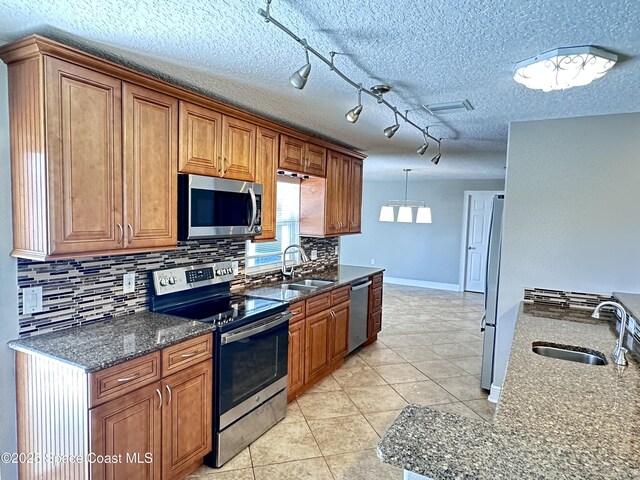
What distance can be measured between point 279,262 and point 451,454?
303cm

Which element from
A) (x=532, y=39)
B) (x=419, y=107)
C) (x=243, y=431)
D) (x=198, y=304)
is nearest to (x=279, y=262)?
(x=198, y=304)

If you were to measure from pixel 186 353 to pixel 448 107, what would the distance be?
7.73ft

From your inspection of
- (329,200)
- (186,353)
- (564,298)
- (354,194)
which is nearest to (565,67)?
(564,298)

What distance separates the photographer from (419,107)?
109 inches

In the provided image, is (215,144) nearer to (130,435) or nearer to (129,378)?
(129,378)

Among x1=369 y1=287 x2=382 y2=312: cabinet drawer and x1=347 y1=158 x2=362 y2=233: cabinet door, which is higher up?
x1=347 y1=158 x2=362 y2=233: cabinet door

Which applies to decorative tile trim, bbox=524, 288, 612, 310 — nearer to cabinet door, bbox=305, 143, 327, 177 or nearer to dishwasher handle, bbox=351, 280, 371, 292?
dishwasher handle, bbox=351, 280, 371, 292

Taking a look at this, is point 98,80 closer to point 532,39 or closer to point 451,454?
point 532,39

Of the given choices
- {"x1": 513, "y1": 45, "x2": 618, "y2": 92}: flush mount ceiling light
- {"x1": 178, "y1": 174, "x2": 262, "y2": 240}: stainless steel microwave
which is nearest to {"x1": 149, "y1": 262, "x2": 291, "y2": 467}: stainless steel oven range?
{"x1": 178, "y1": 174, "x2": 262, "y2": 240}: stainless steel microwave

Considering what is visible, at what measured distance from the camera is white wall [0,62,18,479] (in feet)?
6.09

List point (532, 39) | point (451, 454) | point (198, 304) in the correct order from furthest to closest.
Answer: point (198, 304) → point (532, 39) → point (451, 454)

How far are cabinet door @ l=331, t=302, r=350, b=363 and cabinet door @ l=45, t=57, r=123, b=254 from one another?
2.17m

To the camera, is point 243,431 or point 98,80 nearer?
point 98,80

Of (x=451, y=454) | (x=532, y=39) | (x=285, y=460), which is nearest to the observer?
(x=451, y=454)
